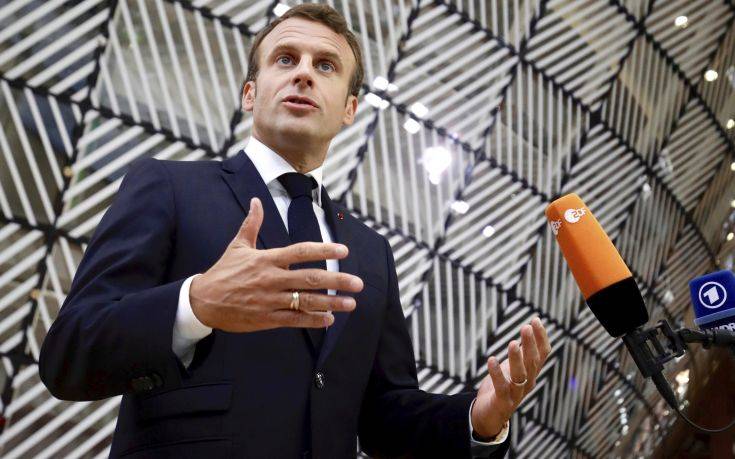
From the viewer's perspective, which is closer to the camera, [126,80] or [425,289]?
[126,80]

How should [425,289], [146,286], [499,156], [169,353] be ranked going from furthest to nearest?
1. [499,156]
2. [425,289]
3. [146,286]
4. [169,353]

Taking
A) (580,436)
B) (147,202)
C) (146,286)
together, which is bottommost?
(580,436)

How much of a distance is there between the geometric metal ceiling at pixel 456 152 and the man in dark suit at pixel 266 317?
14.7 ft

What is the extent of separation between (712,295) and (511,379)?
150 cm

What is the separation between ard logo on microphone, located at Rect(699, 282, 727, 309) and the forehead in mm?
2092

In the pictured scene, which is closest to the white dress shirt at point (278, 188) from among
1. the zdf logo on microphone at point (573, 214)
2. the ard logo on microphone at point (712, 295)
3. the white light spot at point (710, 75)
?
the zdf logo on microphone at point (573, 214)

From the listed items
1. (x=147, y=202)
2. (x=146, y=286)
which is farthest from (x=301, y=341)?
(x=147, y=202)

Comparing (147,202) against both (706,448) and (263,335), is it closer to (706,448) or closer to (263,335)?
(263,335)

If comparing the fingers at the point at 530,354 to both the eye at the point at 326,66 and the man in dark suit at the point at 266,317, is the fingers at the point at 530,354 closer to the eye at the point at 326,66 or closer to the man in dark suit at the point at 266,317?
the man in dark suit at the point at 266,317

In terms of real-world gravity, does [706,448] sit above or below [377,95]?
below

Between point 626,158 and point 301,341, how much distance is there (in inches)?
432

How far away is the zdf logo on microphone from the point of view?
327cm

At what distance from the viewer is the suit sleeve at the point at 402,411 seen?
3115 mm

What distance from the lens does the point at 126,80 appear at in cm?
782
